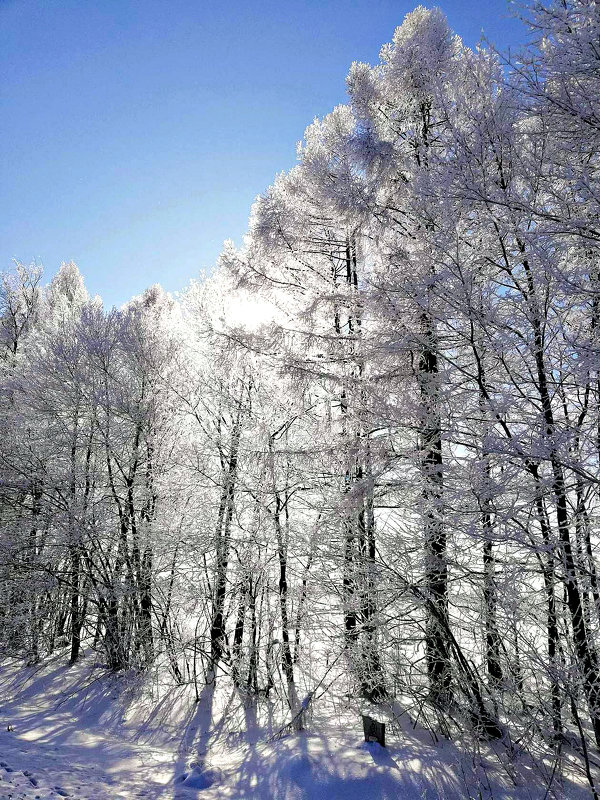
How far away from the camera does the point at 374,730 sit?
489 centimetres

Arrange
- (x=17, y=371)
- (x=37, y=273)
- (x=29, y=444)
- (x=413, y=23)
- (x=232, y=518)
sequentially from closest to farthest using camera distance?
(x=413, y=23) < (x=232, y=518) < (x=29, y=444) < (x=17, y=371) < (x=37, y=273)

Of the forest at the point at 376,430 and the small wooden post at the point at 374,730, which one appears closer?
the forest at the point at 376,430

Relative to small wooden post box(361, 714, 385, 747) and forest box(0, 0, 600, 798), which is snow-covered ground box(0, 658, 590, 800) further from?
forest box(0, 0, 600, 798)

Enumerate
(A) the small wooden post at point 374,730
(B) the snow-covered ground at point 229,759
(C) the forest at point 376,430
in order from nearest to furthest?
(B) the snow-covered ground at point 229,759 → (C) the forest at point 376,430 → (A) the small wooden post at point 374,730

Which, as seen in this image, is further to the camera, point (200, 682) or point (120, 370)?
point (120, 370)

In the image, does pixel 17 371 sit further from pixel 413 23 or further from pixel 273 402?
pixel 413 23

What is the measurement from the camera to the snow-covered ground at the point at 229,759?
4.04m

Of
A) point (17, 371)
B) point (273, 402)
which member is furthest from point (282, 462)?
point (17, 371)

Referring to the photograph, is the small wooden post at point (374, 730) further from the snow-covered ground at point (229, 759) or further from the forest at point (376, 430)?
the forest at point (376, 430)

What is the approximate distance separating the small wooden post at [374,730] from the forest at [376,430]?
26.5 inches

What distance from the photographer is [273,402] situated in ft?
27.0

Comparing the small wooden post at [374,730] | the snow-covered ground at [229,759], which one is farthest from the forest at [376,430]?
the small wooden post at [374,730]

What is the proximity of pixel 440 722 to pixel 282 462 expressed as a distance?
13.2ft

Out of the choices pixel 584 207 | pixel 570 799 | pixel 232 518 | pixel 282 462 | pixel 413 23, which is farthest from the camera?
pixel 232 518
